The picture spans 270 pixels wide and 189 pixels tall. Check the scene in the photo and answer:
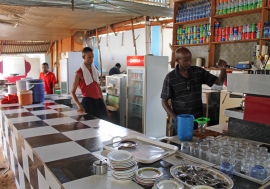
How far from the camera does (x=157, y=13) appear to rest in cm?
500

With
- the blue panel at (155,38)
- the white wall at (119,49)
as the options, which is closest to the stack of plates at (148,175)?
the blue panel at (155,38)

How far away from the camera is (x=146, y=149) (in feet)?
5.24

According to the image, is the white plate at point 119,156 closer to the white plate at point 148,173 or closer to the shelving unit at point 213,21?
the white plate at point 148,173

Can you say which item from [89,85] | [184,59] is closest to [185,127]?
[184,59]

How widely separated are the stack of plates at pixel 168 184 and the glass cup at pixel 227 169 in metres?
0.27

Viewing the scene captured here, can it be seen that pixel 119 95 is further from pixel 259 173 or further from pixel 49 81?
pixel 259 173

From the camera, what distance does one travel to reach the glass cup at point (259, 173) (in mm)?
1170

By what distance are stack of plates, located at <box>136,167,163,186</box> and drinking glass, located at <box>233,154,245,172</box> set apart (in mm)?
407

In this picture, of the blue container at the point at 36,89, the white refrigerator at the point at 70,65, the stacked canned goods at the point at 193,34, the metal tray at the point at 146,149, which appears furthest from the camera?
the white refrigerator at the point at 70,65

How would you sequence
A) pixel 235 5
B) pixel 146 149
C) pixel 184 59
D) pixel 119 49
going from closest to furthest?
pixel 146 149
pixel 184 59
pixel 235 5
pixel 119 49

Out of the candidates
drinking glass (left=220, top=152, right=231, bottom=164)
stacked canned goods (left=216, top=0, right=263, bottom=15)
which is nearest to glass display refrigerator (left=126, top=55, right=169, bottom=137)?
stacked canned goods (left=216, top=0, right=263, bottom=15)

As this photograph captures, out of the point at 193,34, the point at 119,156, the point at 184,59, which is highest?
the point at 193,34

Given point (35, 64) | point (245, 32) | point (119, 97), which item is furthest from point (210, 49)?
point (35, 64)

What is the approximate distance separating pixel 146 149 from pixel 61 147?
621mm
